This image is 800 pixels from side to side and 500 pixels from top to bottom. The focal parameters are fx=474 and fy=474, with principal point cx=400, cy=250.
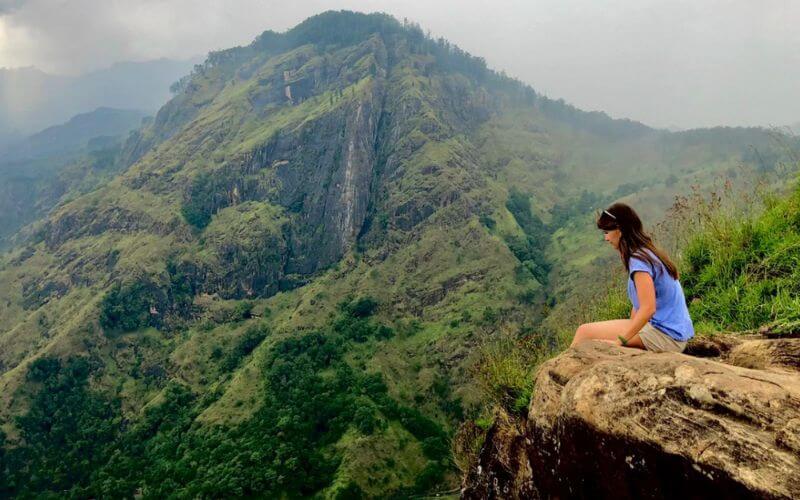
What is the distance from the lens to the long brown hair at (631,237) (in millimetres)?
5273

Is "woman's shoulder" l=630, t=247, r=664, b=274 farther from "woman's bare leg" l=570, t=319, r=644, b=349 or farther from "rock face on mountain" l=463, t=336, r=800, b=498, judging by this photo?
"rock face on mountain" l=463, t=336, r=800, b=498

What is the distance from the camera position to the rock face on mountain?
120 inches

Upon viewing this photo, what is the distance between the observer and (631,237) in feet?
17.6

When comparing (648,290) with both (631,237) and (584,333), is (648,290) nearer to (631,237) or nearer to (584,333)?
(631,237)

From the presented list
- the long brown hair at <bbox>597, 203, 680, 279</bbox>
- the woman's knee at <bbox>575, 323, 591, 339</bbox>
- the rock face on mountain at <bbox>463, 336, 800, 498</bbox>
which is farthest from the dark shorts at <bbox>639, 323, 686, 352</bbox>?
the woman's knee at <bbox>575, 323, 591, 339</bbox>

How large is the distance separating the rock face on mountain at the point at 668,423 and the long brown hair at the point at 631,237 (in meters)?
1.02

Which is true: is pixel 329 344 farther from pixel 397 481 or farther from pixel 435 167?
pixel 435 167

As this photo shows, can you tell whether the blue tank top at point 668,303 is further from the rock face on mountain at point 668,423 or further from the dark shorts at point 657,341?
the rock face on mountain at point 668,423

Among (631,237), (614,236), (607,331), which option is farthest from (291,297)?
(631,237)

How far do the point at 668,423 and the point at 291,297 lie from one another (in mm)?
151309

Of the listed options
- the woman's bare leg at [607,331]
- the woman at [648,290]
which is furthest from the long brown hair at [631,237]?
the woman's bare leg at [607,331]

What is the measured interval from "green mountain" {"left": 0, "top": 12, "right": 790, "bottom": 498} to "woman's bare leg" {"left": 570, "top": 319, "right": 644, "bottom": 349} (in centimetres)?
7211

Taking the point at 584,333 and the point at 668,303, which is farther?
the point at 584,333

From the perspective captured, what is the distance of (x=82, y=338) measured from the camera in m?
120
